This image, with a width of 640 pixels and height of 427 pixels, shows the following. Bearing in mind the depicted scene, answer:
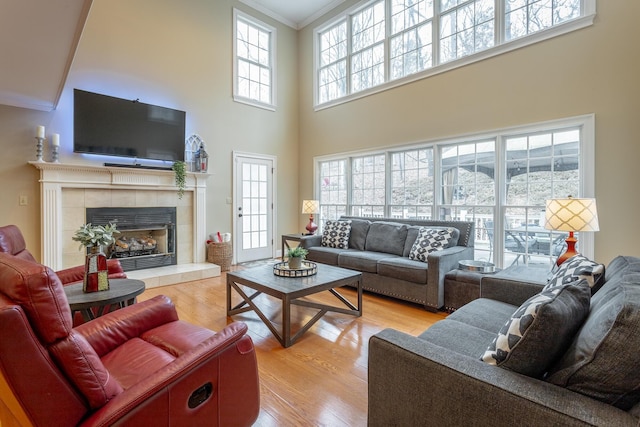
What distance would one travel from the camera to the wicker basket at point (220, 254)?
5219mm

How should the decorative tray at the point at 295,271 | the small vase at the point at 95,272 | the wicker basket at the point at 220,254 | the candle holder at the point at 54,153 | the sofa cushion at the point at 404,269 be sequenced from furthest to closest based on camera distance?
the wicker basket at the point at 220,254
the candle holder at the point at 54,153
the sofa cushion at the point at 404,269
the decorative tray at the point at 295,271
the small vase at the point at 95,272

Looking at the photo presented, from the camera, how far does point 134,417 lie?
3.36 feet

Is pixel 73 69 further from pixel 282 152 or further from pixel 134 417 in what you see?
pixel 134 417

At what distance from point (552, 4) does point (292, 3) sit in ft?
14.0

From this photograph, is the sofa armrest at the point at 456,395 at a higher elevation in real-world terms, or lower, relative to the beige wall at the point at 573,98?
lower

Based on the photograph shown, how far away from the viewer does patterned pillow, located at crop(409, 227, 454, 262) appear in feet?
12.2

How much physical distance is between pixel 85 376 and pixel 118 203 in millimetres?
4128

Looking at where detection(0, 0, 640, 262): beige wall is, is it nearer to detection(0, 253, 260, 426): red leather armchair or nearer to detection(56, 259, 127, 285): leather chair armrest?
detection(56, 259, 127, 285): leather chair armrest

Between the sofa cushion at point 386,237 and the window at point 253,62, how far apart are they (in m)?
3.48

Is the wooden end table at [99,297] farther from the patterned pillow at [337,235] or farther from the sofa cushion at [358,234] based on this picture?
the sofa cushion at [358,234]

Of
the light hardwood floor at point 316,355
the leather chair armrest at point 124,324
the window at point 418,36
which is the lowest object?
the light hardwood floor at point 316,355

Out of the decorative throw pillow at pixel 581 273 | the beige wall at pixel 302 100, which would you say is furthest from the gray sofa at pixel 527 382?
the beige wall at pixel 302 100

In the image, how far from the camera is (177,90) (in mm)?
5125

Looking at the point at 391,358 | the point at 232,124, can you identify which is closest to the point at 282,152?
the point at 232,124
